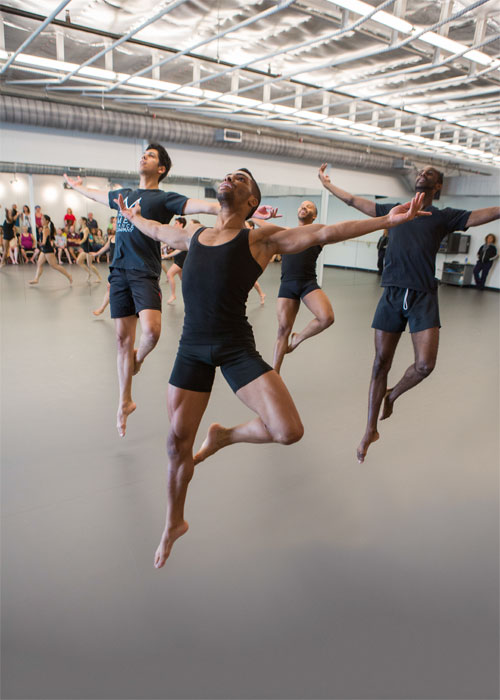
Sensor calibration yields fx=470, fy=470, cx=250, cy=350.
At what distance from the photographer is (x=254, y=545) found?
6.77ft

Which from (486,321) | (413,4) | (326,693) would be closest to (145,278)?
(326,693)

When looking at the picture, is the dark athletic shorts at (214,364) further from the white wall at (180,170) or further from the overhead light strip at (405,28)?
the white wall at (180,170)

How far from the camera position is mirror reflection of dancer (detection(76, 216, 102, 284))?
7965 millimetres

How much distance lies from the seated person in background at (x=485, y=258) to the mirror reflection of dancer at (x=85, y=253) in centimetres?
991

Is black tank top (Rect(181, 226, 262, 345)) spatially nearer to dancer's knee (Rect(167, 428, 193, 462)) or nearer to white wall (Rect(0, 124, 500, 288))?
dancer's knee (Rect(167, 428, 193, 462))

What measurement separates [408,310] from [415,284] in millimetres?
161

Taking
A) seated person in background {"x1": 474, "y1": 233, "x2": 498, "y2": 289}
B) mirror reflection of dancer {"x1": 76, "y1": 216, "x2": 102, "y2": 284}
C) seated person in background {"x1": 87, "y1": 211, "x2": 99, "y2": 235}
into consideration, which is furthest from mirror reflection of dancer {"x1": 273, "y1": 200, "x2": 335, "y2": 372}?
seated person in background {"x1": 474, "y1": 233, "x2": 498, "y2": 289}

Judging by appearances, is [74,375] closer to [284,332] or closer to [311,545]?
[284,332]

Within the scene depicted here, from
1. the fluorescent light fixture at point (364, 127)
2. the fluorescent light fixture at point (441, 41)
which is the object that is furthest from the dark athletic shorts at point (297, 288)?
the fluorescent light fixture at point (364, 127)

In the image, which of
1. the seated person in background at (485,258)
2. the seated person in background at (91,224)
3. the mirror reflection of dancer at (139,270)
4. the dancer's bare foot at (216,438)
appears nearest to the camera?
the dancer's bare foot at (216,438)

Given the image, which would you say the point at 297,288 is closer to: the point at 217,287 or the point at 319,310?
the point at 319,310

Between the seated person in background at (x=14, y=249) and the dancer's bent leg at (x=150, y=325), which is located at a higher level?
the seated person in background at (x=14, y=249)

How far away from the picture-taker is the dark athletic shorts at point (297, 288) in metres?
4.16

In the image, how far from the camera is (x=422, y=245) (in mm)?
2846
